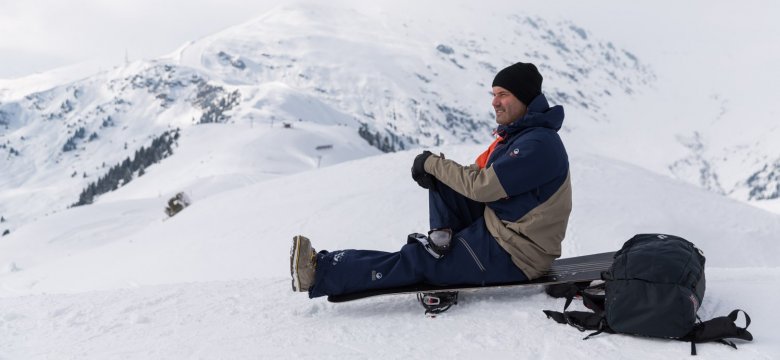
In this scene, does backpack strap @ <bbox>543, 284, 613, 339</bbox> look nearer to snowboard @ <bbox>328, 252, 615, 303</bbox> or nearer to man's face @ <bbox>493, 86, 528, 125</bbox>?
snowboard @ <bbox>328, 252, 615, 303</bbox>

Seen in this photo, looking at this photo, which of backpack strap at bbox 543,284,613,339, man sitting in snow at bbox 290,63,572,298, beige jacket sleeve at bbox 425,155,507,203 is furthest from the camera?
man sitting in snow at bbox 290,63,572,298

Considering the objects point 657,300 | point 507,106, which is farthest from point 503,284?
point 507,106

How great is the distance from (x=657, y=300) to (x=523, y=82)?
77.6 inches

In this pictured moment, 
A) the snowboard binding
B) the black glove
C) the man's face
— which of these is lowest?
the snowboard binding

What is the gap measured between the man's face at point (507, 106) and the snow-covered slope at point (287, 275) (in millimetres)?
1563

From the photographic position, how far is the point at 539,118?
4.45 m

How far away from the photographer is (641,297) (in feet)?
12.2

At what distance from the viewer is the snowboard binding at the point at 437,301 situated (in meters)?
4.59

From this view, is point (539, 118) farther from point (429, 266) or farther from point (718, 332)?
point (718, 332)

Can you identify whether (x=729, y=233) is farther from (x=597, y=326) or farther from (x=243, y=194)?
(x=243, y=194)

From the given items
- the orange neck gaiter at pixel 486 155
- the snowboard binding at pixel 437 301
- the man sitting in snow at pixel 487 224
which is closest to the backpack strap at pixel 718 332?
the man sitting in snow at pixel 487 224

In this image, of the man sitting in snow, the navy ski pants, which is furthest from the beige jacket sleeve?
the navy ski pants

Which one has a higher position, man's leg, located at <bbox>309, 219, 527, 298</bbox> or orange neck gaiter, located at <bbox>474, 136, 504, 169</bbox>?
orange neck gaiter, located at <bbox>474, 136, 504, 169</bbox>

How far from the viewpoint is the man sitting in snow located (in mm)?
4391
